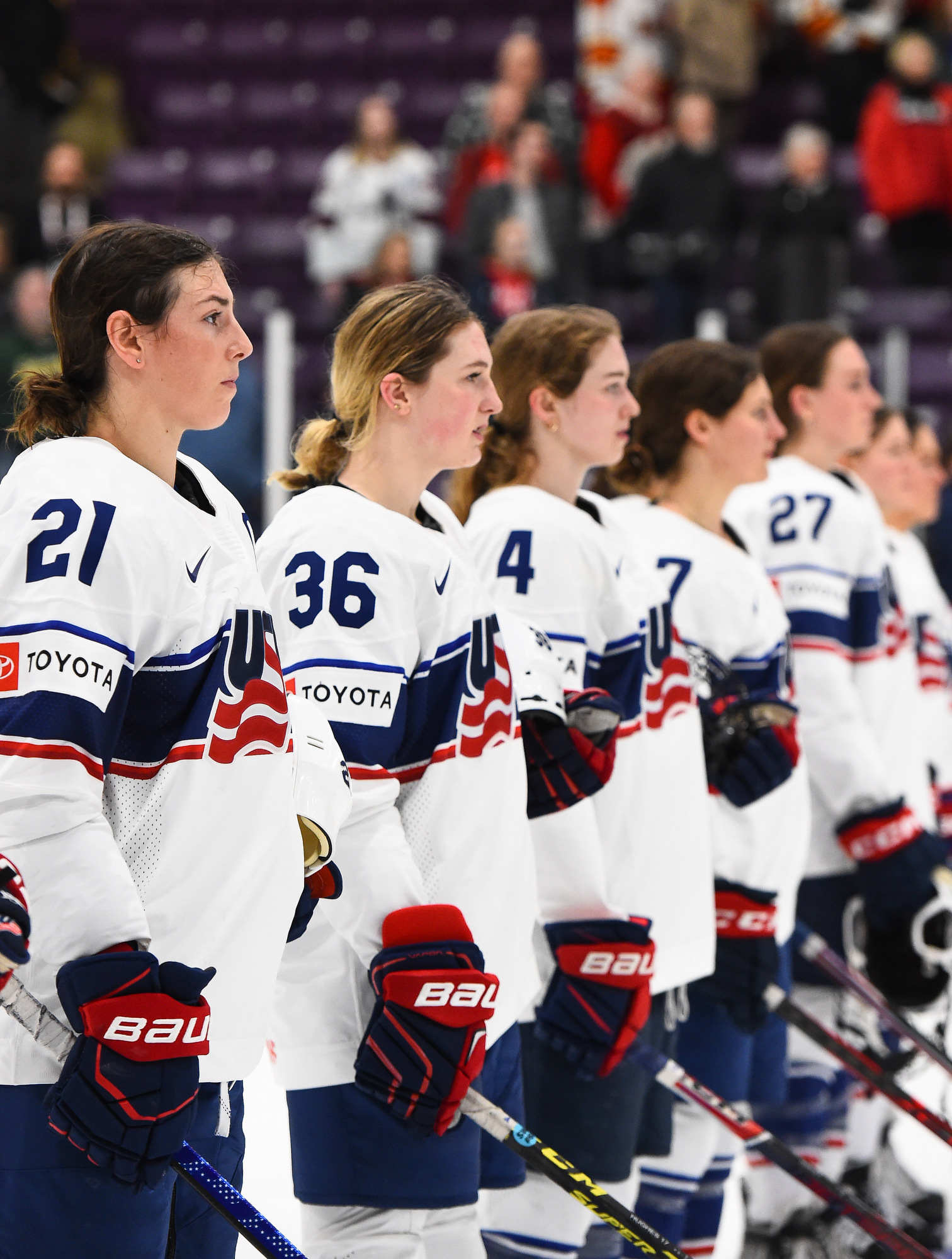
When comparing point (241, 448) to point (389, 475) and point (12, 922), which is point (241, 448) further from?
point (12, 922)

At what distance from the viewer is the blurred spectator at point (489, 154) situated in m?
7.91

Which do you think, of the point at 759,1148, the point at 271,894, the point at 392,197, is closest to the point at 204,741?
the point at 271,894

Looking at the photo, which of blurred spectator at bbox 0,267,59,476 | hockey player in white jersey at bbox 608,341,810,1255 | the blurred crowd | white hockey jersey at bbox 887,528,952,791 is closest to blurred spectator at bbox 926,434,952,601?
the blurred crowd

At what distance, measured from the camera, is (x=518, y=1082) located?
2.28 m

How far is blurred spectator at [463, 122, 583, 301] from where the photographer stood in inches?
297

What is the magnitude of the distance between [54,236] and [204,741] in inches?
267

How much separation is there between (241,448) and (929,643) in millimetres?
2697

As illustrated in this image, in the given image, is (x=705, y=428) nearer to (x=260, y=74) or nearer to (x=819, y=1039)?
(x=819, y=1039)

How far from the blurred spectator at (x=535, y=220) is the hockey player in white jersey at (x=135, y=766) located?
584cm

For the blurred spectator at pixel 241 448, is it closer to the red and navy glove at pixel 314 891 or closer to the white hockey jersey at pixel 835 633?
the white hockey jersey at pixel 835 633

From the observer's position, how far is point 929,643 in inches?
178

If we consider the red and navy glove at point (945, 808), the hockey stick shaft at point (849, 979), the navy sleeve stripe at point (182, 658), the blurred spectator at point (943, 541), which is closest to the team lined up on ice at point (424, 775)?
the navy sleeve stripe at point (182, 658)

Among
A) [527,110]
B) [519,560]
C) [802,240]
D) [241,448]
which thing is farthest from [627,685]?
[527,110]

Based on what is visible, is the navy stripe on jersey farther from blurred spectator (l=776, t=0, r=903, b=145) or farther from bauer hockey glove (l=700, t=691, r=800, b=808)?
blurred spectator (l=776, t=0, r=903, b=145)
